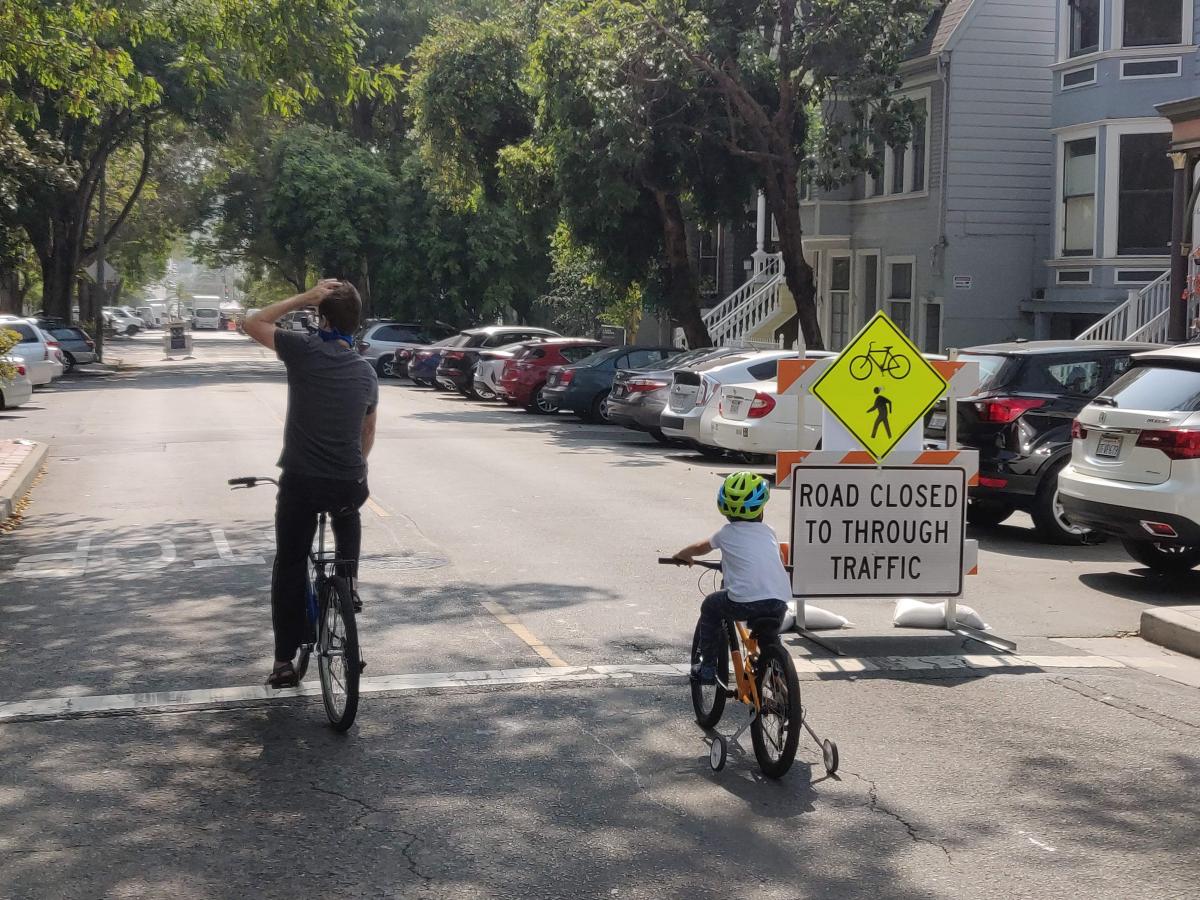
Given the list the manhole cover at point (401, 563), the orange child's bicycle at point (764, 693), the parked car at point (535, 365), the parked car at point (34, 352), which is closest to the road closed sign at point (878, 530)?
the orange child's bicycle at point (764, 693)

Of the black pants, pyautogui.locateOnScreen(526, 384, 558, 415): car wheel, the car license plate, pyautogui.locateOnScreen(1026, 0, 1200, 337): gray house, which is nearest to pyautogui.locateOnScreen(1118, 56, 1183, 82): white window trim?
pyautogui.locateOnScreen(1026, 0, 1200, 337): gray house

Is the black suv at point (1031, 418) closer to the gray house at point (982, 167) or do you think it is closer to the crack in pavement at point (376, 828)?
the crack in pavement at point (376, 828)

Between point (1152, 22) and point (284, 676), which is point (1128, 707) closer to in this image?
point (284, 676)

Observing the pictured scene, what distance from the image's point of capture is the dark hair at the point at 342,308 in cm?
686

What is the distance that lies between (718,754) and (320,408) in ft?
7.68

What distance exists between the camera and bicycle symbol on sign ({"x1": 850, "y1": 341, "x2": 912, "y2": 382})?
352 inches

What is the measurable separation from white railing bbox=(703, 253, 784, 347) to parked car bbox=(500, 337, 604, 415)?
4.13 meters

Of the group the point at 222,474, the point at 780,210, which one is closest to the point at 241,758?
the point at 222,474

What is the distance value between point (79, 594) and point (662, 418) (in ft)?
37.2

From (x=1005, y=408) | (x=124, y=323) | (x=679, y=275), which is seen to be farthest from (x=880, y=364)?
(x=124, y=323)

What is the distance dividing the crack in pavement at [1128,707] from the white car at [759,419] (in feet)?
32.4

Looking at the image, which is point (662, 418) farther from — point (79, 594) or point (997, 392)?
point (79, 594)

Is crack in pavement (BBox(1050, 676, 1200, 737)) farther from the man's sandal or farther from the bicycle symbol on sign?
the man's sandal

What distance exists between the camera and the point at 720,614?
6504mm
